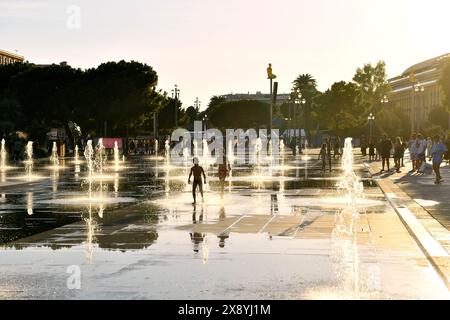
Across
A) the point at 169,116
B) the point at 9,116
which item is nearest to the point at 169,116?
the point at 169,116

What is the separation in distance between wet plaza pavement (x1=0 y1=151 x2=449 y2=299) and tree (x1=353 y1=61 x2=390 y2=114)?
12196 cm

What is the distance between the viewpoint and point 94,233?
16.2m

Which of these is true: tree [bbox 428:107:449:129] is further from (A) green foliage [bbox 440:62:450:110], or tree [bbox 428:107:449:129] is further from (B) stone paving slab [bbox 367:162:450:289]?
(B) stone paving slab [bbox 367:162:450:289]

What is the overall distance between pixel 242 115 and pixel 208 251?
161250 mm

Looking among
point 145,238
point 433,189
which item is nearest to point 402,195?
point 433,189

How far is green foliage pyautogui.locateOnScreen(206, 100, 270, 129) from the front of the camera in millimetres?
174250

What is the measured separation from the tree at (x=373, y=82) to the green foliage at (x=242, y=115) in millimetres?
31930

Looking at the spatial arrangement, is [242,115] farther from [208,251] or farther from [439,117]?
[208,251]

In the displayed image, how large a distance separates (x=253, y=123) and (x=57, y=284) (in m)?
165

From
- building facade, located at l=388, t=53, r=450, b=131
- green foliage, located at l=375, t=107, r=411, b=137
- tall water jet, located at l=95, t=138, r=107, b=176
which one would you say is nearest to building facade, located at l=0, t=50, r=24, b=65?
building facade, located at l=388, t=53, r=450, b=131

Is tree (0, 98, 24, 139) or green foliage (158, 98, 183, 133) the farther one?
green foliage (158, 98, 183, 133)

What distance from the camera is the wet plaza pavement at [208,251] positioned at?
1025 centimetres

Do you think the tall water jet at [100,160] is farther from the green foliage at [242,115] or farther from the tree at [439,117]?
the green foliage at [242,115]
